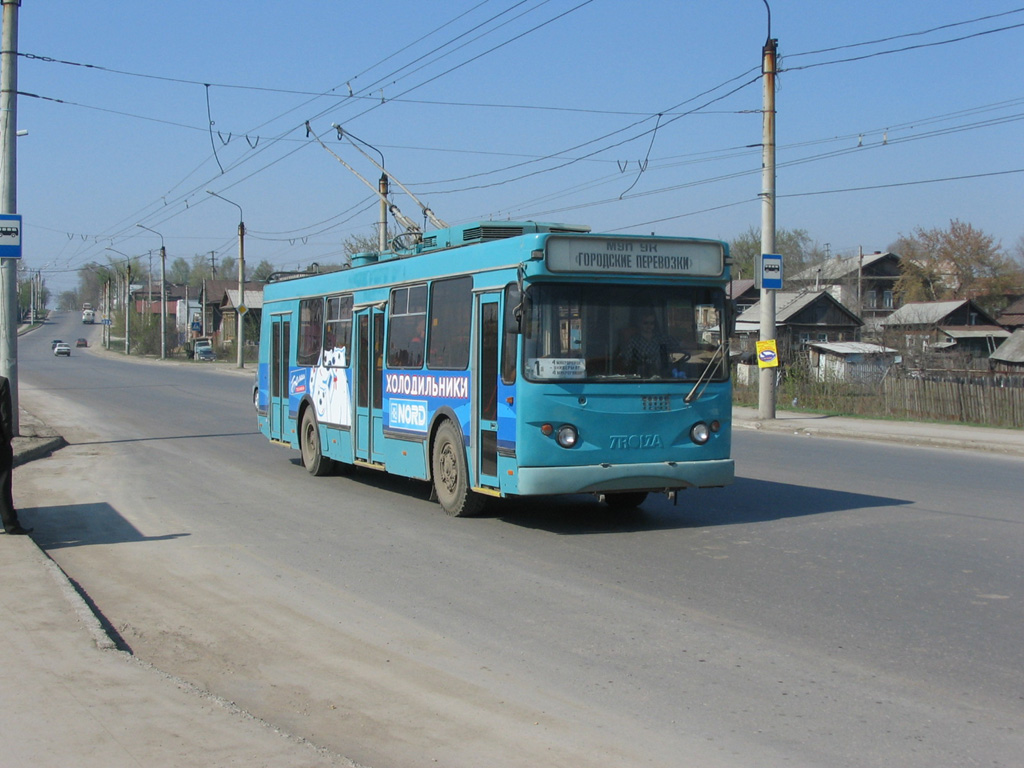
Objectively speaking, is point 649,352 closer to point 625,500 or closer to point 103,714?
point 625,500

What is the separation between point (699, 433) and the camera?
33.8 ft

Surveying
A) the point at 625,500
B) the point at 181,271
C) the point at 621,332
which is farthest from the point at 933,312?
the point at 181,271

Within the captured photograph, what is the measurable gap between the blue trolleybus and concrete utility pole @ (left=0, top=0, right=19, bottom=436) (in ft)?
30.4

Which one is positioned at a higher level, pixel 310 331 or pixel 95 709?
pixel 310 331

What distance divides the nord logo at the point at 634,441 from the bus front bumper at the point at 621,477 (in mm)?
183

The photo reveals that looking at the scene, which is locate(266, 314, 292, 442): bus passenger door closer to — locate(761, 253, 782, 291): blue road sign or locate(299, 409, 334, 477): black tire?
locate(299, 409, 334, 477): black tire

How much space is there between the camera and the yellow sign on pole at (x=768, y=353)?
23438 mm

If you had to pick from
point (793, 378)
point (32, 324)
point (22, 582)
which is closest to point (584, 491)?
point (22, 582)

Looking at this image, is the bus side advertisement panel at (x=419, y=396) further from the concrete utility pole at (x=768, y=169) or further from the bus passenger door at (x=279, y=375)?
the concrete utility pole at (x=768, y=169)

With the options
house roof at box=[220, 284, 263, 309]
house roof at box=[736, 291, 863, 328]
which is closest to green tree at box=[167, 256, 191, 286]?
house roof at box=[220, 284, 263, 309]

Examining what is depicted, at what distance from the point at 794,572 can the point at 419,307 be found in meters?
5.59

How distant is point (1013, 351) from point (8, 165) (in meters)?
51.2

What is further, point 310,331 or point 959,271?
point 959,271

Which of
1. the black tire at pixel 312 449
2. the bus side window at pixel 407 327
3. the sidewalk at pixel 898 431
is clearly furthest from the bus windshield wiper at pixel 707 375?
the sidewalk at pixel 898 431
